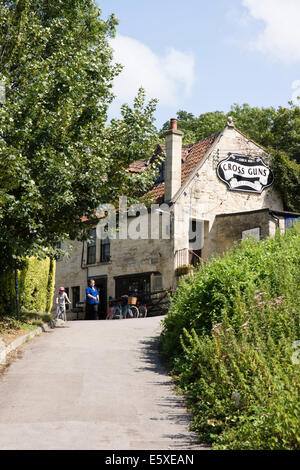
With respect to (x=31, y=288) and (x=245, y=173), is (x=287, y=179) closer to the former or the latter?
(x=245, y=173)

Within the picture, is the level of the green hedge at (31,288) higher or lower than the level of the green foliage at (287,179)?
lower

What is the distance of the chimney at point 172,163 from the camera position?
2522 centimetres

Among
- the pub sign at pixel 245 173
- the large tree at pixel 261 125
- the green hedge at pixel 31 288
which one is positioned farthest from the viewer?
the large tree at pixel 261 125

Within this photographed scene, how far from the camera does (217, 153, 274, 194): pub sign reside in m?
26.3

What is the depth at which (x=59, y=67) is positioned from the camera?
14.0 meters

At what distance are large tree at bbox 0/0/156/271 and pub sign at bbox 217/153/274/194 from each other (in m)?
10.7

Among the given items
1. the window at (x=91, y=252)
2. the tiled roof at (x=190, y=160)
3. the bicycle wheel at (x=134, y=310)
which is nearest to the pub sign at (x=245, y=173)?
the tiled roof at (x=190, y=160)

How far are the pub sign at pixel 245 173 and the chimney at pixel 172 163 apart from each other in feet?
6.89

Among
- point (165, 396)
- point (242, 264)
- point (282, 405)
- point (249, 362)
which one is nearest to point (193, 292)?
point (242, 264)

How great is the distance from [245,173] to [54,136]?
15.0m

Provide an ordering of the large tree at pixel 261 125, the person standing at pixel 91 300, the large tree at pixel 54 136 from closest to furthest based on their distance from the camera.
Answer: the large tree at pixel 54 136 → the person standing at pixel 91 300 → the large tree at pixel 261 125

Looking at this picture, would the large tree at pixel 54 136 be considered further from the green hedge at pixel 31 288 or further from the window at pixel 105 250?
the window at pixel 105 250

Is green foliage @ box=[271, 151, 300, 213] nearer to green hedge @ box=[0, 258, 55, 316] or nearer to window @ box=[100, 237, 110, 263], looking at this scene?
window @ box=[100, 237, 110, 263]

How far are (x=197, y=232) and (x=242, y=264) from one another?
47.6 ft
